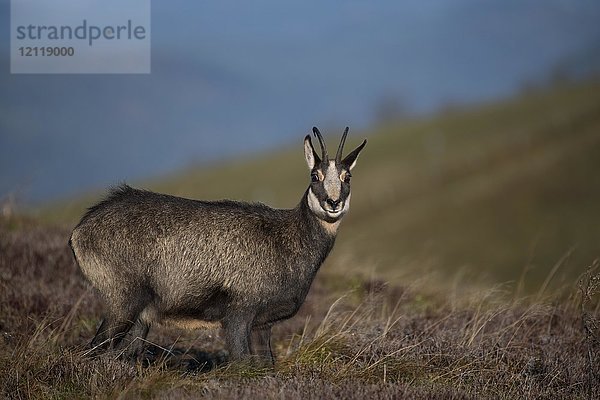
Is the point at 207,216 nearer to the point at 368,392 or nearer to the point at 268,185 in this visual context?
the point at 368,392

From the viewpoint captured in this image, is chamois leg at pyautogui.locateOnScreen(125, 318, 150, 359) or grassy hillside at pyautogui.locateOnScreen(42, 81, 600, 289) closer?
chamois leg at pyautogui.locateOnScreen(125, 318, 150, 359)

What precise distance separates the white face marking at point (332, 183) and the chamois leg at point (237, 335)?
1610mm

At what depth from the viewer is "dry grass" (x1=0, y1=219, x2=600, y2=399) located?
295 inches

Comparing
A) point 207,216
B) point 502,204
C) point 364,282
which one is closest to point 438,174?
point 502,204

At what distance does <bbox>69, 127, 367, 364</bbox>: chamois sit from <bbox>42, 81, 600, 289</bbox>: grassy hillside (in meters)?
27.2

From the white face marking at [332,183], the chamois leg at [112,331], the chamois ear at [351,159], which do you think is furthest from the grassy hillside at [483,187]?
the chamois leg at [112,331]

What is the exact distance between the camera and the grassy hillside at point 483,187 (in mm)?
48000

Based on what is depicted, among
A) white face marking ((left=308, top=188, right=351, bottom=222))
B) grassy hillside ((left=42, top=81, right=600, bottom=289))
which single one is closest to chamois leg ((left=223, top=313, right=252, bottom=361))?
white face marking ((left=308, top=188, right=351, bottom=222))

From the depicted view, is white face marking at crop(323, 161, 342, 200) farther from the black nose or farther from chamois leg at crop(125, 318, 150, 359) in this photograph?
chamois leg at crop(125, 318, 150, 359)

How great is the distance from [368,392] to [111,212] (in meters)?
3.39

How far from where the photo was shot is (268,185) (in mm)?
85875

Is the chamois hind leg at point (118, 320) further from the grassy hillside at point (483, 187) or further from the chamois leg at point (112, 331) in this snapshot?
the grassy hillside at point (483, 187)

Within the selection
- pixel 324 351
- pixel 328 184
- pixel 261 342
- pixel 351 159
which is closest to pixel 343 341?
pixel 324 351

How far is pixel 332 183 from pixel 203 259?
164 cm
